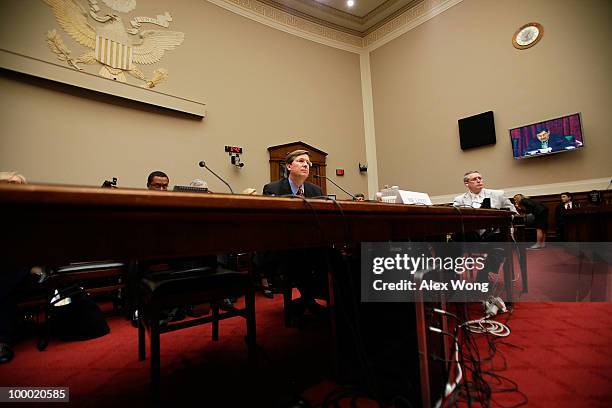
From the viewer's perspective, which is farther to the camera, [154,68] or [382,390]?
[154,68]

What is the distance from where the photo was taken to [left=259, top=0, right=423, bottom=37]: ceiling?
5.60 m

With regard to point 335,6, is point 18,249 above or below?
below

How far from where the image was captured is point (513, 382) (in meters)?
1.08

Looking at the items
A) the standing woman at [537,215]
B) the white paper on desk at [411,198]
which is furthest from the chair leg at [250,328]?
the standing woman at [537,215]

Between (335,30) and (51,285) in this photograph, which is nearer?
(51,285)

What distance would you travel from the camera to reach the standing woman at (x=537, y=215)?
399 centimetres

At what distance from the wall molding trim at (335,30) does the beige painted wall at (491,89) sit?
Result: 6.8 inches

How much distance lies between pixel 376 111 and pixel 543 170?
3.31 m

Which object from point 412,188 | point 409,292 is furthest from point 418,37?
point 409,292

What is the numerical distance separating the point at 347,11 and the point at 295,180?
5463 millimetres

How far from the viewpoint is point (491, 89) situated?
494 centimetres

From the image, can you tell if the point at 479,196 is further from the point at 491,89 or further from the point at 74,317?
the point at 74,317

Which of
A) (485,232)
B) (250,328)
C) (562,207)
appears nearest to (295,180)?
(250,328)

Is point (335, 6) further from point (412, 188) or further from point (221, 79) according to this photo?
point (412, 188)
